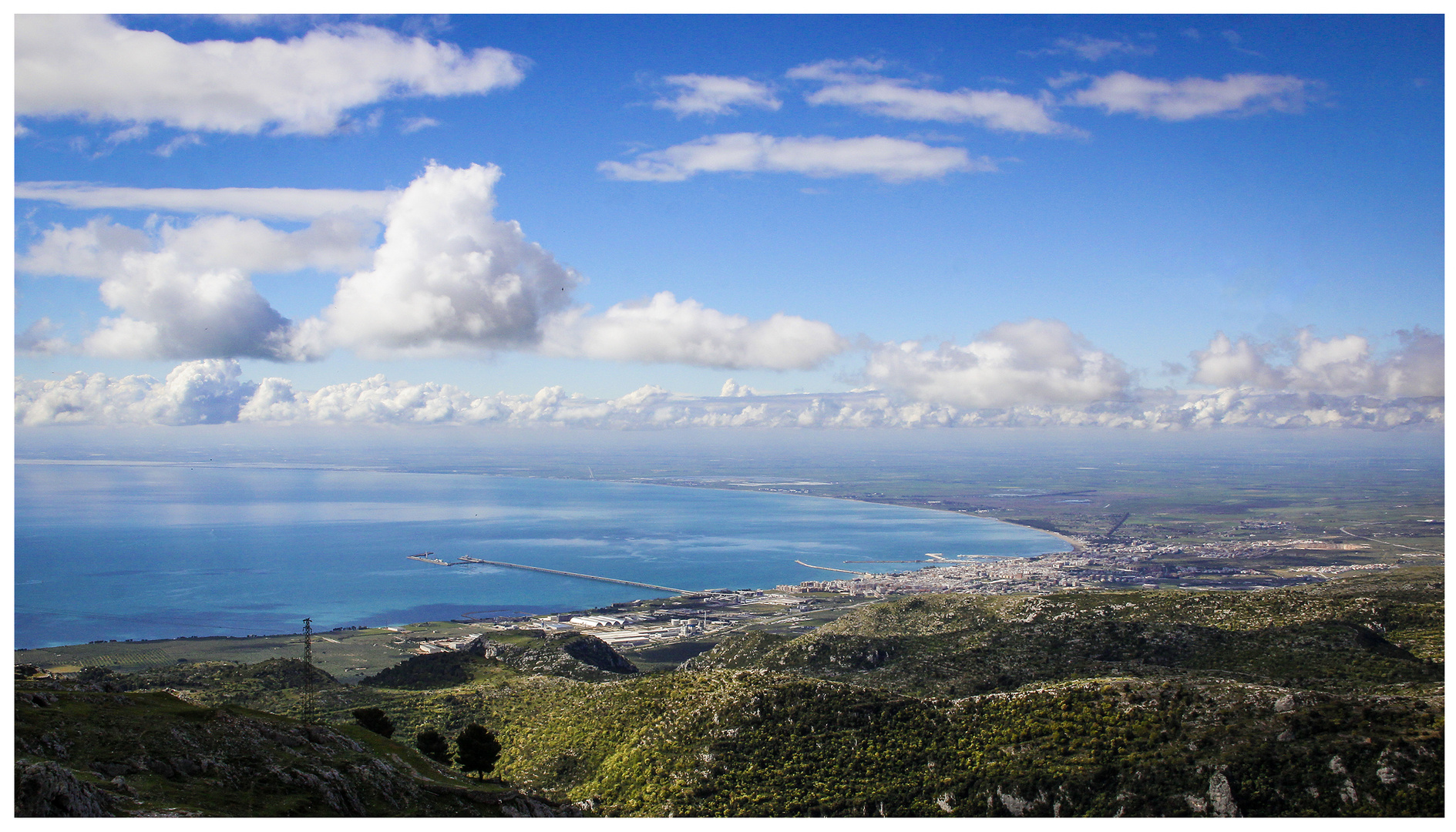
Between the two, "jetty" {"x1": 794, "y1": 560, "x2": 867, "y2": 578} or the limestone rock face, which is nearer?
the limestone rock face

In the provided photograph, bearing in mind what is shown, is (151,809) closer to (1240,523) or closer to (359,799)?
(359,799)

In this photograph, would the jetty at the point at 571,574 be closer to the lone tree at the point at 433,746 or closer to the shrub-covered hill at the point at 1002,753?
the lone tree at the point at 433,746

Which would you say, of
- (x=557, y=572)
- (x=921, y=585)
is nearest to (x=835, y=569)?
(x=921, y=585)

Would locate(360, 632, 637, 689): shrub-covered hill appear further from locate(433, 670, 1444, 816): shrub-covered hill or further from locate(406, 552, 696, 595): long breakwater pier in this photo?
locate(406, 552, 696, 595): long breakwater pier

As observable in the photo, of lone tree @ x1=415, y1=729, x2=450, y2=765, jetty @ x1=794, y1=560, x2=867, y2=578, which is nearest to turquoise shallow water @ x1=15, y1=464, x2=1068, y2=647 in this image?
jetty @ x1=794, y1=560, x2=867, y2=578

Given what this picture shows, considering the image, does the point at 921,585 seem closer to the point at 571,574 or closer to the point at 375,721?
the point at 571,574
